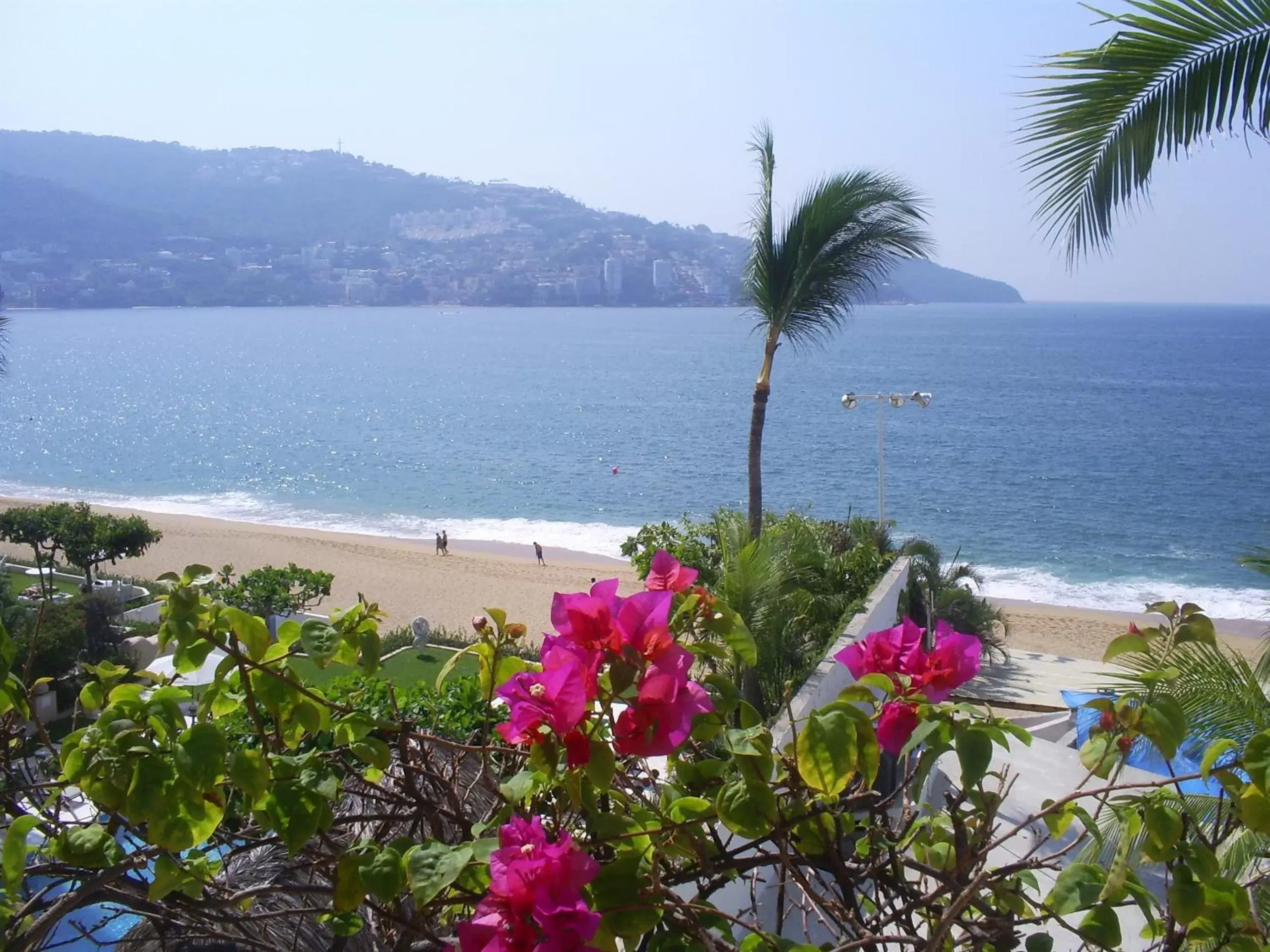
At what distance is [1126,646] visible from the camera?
45.4 inches

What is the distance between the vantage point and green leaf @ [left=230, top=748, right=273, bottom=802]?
932 millimetres

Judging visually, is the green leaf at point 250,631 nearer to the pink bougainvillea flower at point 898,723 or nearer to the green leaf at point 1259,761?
the pink bougainvillea flower at point 898,723

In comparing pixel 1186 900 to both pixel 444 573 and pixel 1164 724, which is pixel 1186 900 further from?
pixel 444 573

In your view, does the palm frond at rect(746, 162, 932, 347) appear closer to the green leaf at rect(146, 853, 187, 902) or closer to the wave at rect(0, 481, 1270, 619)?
the green leaf at rect(146, 853, 187, 902)

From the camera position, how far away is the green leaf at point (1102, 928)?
3.09ft

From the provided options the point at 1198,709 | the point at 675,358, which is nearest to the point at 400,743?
the point at 1198,709

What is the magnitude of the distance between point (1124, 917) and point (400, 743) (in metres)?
4.44

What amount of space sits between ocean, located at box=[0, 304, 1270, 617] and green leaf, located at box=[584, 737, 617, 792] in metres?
4.03

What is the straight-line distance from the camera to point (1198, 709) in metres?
3.39

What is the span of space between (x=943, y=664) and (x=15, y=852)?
0.97 meters

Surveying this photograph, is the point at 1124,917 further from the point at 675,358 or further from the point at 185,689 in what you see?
the point at 675,358

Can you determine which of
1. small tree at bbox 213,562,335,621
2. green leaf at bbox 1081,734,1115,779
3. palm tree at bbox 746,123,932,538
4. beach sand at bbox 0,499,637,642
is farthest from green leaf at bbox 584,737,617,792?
beach sand at bbox 0,499,637,642

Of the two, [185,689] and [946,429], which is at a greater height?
[185,689]

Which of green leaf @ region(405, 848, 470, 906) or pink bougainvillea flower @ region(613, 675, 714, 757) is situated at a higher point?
pink bougainvillea flower @ region(613, 675, 714, 757)
